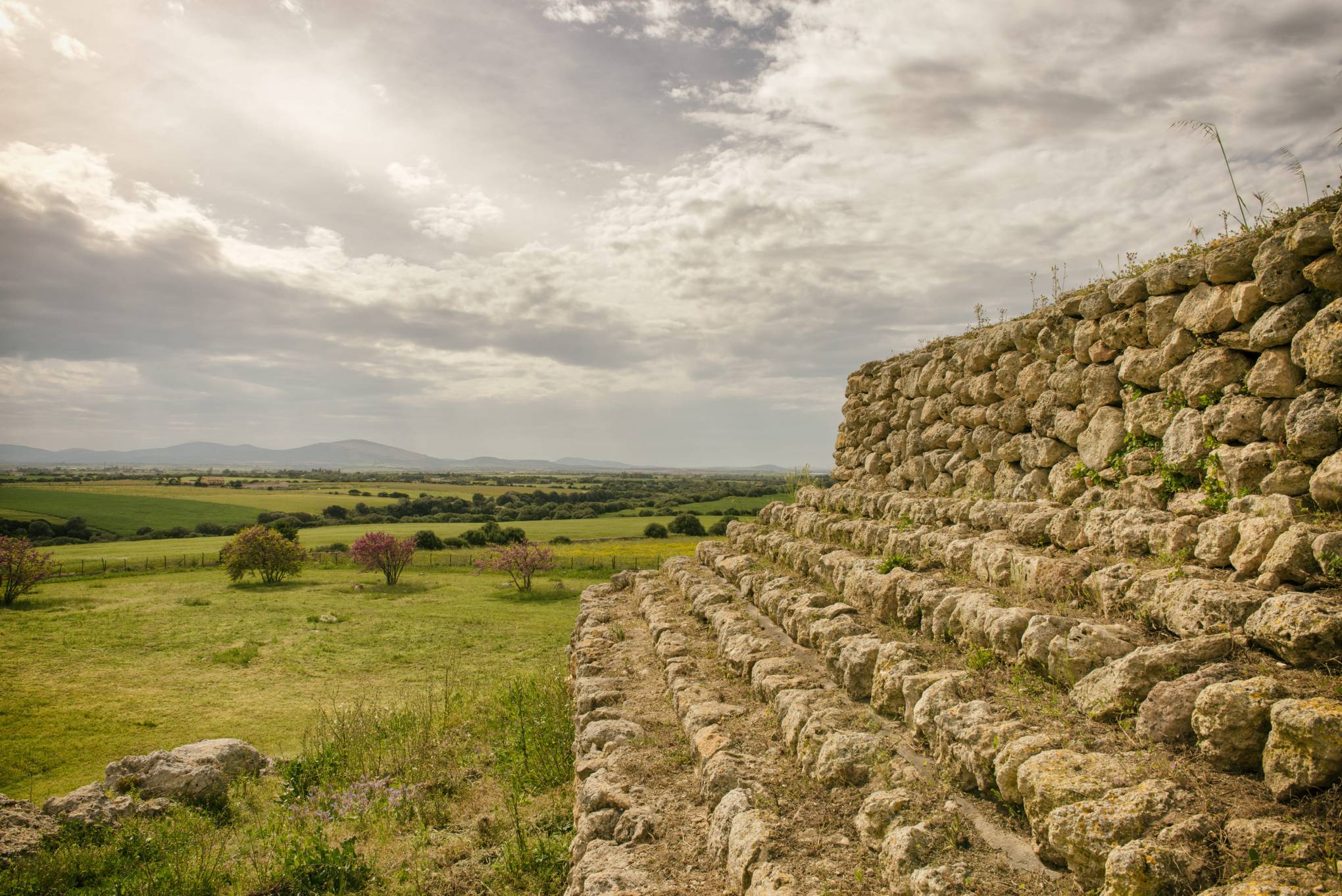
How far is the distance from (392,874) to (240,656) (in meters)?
18.6

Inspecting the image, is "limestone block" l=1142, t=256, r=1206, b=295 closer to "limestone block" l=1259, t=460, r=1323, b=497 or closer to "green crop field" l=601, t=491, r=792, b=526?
"limestone block" l=1259, t=460, r=1323, b=497

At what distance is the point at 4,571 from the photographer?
30344mm

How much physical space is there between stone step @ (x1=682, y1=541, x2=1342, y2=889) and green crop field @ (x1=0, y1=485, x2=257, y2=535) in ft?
236

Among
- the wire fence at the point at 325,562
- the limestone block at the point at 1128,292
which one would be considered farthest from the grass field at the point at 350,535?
the limestone block at the point at 1128,292

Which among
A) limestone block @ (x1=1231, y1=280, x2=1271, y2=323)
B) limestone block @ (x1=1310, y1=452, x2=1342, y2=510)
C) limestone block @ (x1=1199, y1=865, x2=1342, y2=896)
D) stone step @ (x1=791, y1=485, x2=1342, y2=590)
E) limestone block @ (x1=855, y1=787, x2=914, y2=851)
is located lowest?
limestone block @ (x1=855, y1=787, x2=914, y2=851)

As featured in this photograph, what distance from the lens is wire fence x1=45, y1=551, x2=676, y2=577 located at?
40.6 metres

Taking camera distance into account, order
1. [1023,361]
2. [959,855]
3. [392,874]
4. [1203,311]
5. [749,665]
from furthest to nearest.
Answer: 1. [1023,361]
2. [749,665]
3. [392,874]
4. [1203,311]
5. [959,855]

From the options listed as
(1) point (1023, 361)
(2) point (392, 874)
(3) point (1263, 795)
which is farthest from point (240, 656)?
(3) point (1263, 795)

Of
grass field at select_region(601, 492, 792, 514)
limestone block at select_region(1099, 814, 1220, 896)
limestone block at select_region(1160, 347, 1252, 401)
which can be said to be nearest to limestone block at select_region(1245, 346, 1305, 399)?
limestone block at select_region(1160, 347, 1252, 401)

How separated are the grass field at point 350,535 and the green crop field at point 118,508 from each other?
28.5ft

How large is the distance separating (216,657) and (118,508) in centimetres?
7189

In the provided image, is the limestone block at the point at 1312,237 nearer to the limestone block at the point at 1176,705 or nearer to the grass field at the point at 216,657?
the limestone block at the point at 1176,705

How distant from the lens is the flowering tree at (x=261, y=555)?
1512 inches

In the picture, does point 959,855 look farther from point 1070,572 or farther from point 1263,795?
point 1070,572
